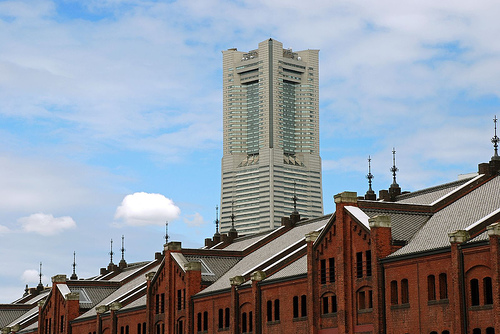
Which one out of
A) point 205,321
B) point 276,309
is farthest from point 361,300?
point 205,321

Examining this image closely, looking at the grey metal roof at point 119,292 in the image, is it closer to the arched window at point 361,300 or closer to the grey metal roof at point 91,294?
the grey metal roof at point 91,294

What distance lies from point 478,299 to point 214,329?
1245 inches

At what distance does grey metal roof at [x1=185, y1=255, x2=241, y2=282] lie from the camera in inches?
3359

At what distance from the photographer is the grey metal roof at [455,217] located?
58.8 m

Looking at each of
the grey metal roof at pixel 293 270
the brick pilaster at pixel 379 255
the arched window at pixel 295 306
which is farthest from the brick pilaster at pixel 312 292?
the brick pilaster at pixel 379 255

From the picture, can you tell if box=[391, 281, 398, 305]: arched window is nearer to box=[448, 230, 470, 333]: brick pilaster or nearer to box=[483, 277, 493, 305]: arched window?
box=[448, 230, 470, 333]: brick pilaster

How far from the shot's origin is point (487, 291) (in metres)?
52.0

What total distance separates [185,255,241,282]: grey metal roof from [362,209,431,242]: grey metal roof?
23.8 m

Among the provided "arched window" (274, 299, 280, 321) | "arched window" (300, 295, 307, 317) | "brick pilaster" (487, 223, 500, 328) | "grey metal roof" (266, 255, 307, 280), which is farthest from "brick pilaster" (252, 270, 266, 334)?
"brick pilaster" (487, 223, 500, 328)

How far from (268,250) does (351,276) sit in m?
25.4

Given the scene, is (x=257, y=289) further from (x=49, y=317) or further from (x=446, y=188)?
(x=49, y=317)

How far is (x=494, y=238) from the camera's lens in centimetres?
5103

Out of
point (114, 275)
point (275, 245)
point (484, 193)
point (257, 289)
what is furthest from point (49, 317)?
point (484, 193)

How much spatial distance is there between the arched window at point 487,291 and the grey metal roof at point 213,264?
3695 centimetres
